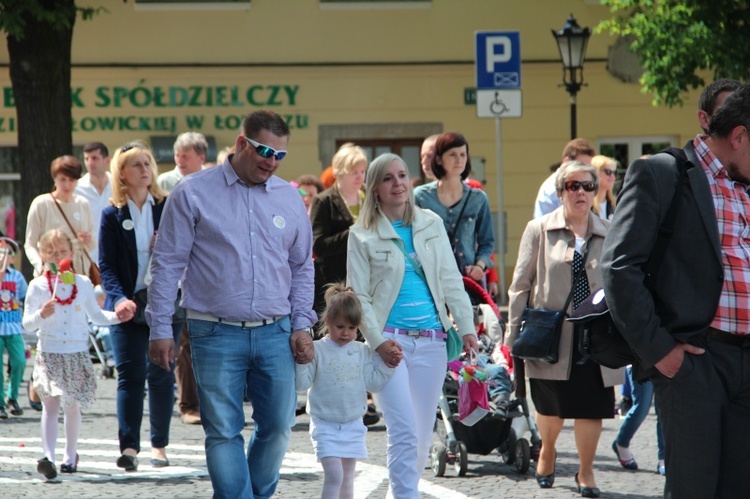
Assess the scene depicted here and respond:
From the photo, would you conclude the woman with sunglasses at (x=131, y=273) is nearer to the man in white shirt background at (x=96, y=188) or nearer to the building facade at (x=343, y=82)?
the man in white shirt background at (x=96, y=188)

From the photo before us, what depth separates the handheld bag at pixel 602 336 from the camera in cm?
501

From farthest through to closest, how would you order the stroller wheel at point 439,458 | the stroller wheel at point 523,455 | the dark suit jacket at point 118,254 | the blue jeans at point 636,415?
the blue jeans at point 636,415, the stroller wheel at point 523,455, the stroller wheel at point 439,458, the dark suit jacket at point 118,254

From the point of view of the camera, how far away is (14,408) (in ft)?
37.2

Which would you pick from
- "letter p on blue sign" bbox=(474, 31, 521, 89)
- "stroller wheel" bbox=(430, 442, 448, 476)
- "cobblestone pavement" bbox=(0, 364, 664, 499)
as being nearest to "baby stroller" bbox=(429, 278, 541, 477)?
"stroller wheel" bbox=(430, 442, 448, 476)

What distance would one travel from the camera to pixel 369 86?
23.5 metres

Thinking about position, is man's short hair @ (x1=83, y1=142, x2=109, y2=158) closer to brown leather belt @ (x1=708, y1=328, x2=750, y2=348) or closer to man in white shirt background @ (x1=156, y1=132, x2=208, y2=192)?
man in white shirt background @ (x1=156, y1=132, x2=208, y2=192)

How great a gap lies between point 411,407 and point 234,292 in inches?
49.5

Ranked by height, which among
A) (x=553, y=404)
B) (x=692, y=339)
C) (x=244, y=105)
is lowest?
(x=553, y=404)

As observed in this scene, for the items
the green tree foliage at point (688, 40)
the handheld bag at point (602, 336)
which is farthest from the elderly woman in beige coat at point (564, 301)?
the green tree foliage at point (688, 40)

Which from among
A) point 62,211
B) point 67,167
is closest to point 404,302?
point 67,167

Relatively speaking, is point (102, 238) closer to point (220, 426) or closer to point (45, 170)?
point (220, 426)

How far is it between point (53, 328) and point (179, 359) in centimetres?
215

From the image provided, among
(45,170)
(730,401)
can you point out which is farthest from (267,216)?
(45,170)

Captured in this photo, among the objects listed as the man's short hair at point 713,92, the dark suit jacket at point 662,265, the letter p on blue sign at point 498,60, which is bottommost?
the dark suit jacket at point 662,265
